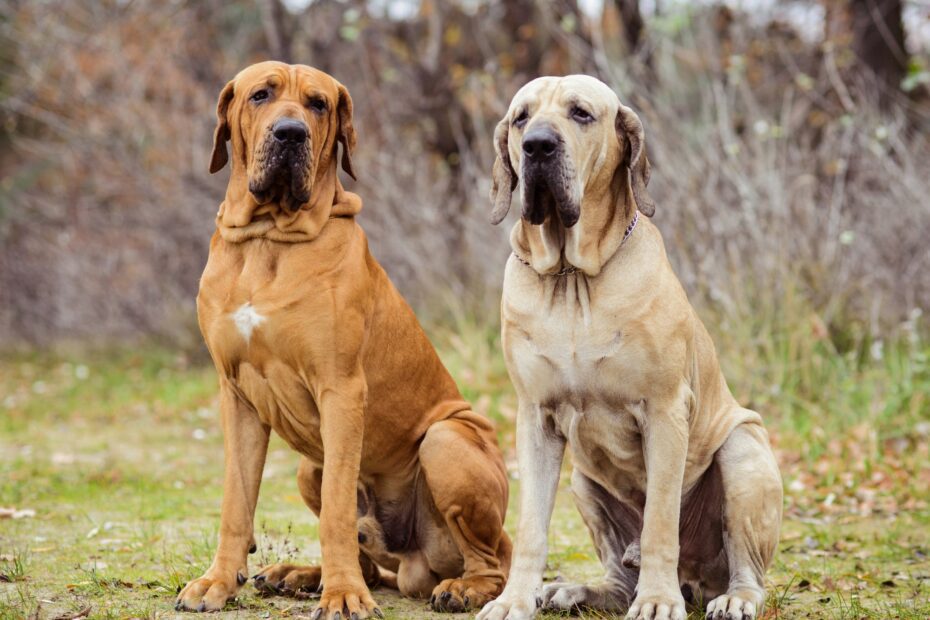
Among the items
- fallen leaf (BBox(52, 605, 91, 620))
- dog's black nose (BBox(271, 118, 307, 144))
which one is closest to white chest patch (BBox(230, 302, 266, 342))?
dog's black nose (BBox(271, 118, 307, 144))

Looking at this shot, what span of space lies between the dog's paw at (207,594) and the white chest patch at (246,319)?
2.79 feet

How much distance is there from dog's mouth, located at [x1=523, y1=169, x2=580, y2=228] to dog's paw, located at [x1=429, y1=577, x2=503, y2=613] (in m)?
1.38

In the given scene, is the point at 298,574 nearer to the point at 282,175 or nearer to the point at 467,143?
the point at 282,175

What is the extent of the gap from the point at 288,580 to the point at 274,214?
1.38m

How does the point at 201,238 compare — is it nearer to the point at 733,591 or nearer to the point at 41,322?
the point at 41,322

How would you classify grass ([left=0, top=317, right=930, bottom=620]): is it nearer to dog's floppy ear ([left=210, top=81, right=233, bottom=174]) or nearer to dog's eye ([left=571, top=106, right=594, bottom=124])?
dog's floppy ear ([left=210, top=81, right=233, bottom=174])

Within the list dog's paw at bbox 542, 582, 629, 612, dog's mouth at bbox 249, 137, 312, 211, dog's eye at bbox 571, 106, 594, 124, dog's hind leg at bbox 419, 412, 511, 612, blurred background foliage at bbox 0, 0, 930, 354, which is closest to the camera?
dog's eye at bbox 571, 106, 594, 124

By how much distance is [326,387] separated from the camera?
3869 mm

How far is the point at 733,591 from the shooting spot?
3.86 meters

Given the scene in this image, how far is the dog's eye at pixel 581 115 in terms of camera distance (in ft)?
12.4

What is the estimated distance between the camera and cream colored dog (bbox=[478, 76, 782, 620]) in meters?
3.68

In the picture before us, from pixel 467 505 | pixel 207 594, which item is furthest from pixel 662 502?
pixel 207 594

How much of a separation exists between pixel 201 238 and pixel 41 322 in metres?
5.01

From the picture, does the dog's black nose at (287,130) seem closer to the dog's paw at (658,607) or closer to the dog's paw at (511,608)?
the dog's paw at (511,608)
